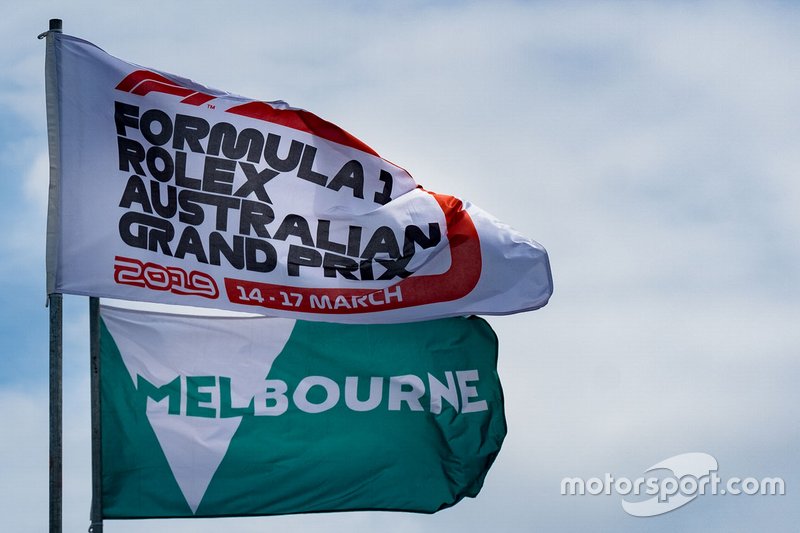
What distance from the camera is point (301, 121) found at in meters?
19.1

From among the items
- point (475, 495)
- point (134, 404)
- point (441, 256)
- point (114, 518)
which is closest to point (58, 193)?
point (134, 404)

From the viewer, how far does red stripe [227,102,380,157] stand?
61.2ft

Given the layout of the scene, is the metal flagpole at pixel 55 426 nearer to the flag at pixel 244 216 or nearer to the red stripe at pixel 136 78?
the flag at pixel 244 216

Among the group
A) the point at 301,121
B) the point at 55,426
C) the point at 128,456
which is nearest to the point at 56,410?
the point at 55,426

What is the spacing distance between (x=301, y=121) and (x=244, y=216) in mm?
1671

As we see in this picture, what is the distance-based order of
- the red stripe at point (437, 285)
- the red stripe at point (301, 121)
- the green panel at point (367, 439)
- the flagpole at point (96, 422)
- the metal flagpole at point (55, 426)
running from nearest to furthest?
the metal flagpole at point (55, 426), the flagpole at point (96, 422), the red stripe at point (437, 285), the green panel at point (367, 439), the red stripe at point (301, 121)

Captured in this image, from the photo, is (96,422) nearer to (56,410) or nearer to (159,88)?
(56,410)

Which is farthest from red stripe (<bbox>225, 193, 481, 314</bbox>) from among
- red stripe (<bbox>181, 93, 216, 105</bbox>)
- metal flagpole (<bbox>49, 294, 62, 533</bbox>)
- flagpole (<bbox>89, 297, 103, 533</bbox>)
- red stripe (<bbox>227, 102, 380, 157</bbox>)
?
metal flagpole (<bbox>49, 294, 62, 533</bbox>)

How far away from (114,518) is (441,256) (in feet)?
18.1

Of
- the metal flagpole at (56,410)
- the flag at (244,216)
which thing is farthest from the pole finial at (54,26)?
the metal flagpole at (56,410)

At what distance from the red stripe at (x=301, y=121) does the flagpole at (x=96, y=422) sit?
337cm

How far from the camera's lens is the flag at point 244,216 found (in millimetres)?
17062

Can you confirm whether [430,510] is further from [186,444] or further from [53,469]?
[53,469]

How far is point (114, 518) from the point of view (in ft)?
57.5
